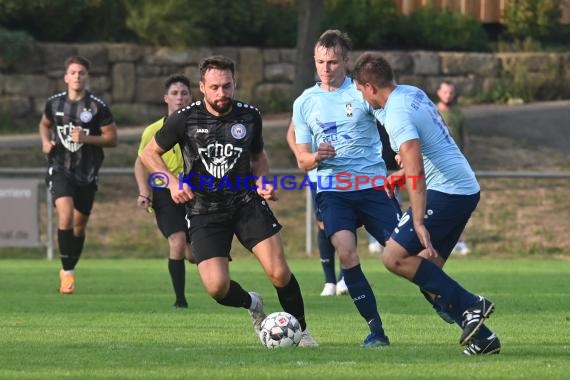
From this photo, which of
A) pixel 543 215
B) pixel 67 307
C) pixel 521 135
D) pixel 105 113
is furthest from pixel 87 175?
pixel 521 135

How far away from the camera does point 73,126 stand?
14.9 meters

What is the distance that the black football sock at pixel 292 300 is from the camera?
386 inches

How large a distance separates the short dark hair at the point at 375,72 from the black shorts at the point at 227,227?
4.11 ft

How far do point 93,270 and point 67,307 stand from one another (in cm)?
622

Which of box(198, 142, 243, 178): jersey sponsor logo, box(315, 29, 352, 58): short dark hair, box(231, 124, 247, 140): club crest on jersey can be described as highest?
box(315, 29, 352, 58): short dark hair

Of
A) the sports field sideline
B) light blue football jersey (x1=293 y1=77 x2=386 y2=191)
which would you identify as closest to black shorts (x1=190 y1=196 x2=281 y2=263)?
the sports field sideline

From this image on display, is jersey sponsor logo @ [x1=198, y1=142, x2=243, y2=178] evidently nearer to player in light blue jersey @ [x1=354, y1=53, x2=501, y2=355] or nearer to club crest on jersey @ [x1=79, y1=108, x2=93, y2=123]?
player in light blue jersey @ [x1=354, y1=53, x2=501, y2=355]

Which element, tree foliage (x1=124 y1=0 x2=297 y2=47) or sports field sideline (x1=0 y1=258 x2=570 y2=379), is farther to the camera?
tree foliage (x1=124 y1=0 x2=297 y2=47)

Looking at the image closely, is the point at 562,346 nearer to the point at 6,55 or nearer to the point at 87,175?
the point at 87,175

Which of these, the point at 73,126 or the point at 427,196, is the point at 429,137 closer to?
the point at 427,196

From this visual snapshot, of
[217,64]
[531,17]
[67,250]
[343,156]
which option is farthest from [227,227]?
[531,17]

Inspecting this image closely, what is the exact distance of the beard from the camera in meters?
9.77

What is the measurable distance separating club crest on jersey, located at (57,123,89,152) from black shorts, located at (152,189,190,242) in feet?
6.71

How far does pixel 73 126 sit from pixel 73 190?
654mm
